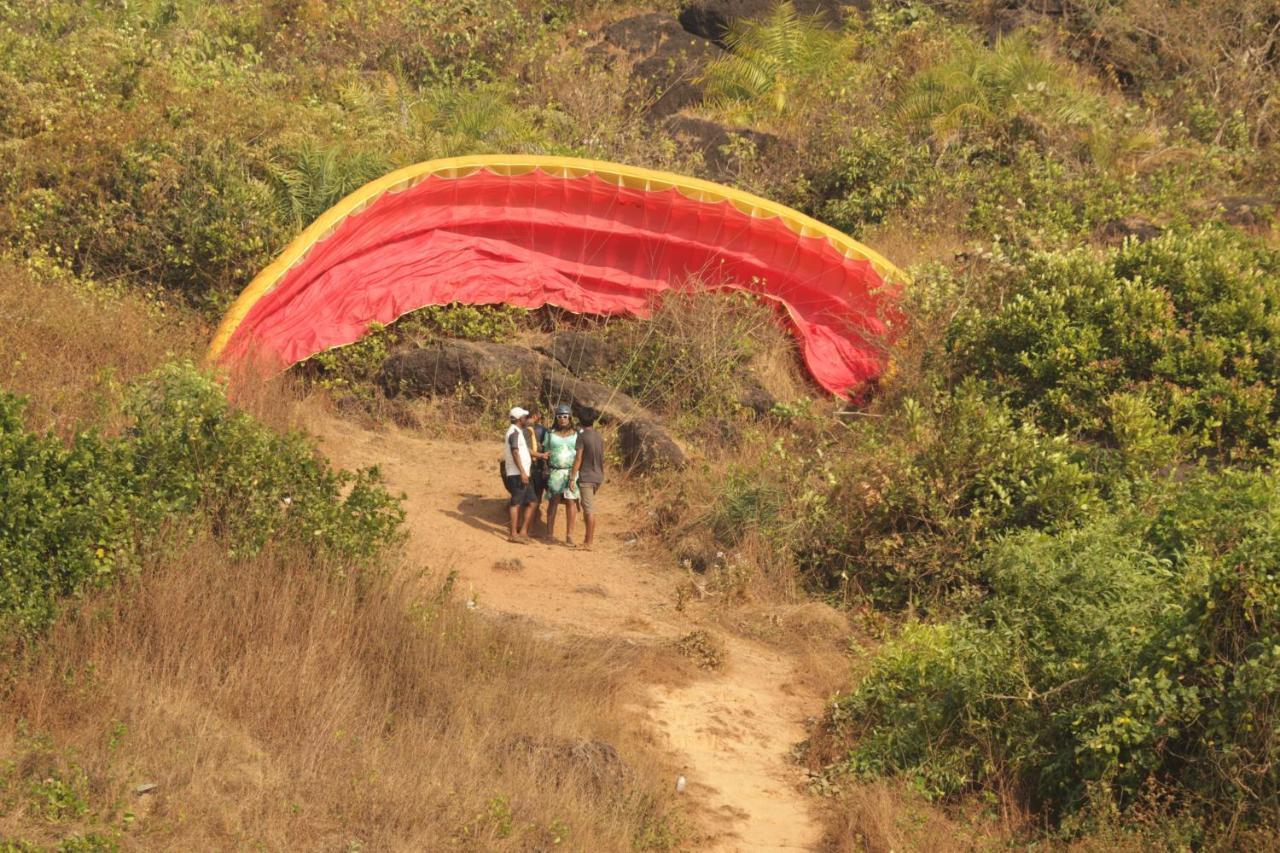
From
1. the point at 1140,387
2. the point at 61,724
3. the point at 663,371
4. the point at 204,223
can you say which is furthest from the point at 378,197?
the point at 61,724

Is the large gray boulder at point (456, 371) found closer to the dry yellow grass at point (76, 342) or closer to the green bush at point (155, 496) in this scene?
the dry yellow grass at point (76, 342)

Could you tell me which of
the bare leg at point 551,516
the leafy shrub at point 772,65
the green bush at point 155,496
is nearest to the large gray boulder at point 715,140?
the leafy shrub at point 772,65

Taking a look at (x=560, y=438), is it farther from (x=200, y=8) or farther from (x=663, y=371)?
(x=200, y=8)

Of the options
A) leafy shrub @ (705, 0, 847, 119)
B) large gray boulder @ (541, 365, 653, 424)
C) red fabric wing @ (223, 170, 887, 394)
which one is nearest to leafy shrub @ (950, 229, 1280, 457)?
red fabric wing @ (223, 170, 887, 394)

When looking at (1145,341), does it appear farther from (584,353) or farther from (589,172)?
(589,172)

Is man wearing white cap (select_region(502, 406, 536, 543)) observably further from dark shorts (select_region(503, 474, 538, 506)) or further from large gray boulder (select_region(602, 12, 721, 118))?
large gray boulder (select_region(602, 12, 721, 118))
